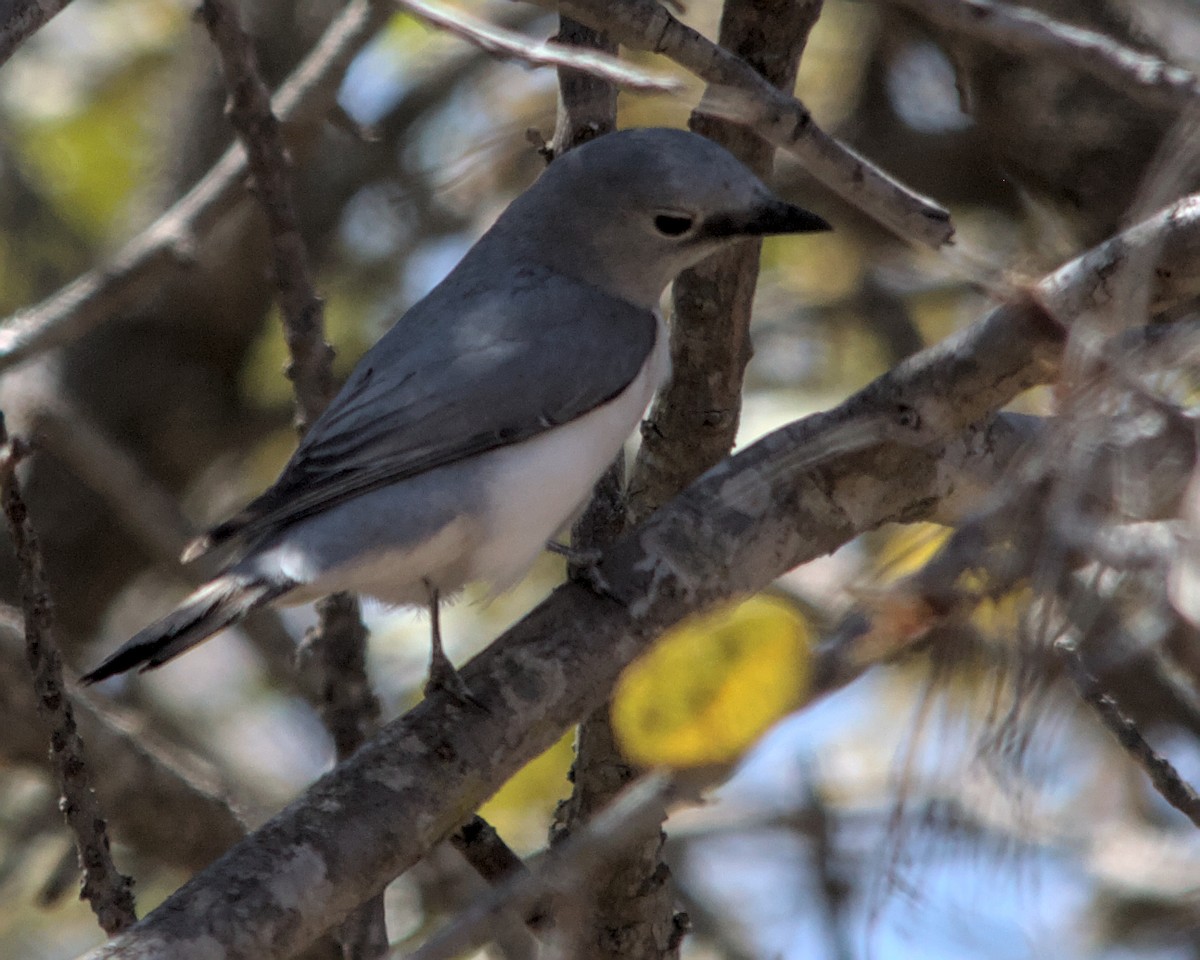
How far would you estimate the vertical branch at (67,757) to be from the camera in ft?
9.50

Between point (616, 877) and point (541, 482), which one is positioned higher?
point (541, 482)

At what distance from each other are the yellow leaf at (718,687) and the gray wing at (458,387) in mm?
1751

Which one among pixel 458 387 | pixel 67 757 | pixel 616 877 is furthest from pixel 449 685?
pixel 458 387

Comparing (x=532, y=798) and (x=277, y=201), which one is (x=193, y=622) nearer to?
(x=277, y=201)

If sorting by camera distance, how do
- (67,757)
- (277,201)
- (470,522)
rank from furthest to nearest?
(277,201)
(470,522)
(67,757)

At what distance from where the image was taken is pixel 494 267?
4.68 m

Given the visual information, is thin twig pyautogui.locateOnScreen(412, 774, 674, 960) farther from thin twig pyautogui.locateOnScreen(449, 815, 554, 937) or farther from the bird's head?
the bird's head

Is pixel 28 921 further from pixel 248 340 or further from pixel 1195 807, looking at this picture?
pixel 1195 807

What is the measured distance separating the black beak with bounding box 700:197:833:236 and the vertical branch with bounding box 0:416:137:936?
2.01 metres

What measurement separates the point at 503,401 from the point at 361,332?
2.92m

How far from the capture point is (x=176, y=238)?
495 centimetres

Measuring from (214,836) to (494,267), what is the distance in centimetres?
189

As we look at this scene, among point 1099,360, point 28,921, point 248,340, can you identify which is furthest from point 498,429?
point 28,921

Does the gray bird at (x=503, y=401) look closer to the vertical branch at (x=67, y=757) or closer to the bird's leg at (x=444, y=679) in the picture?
the bird's leg at (x=444, y=679)
